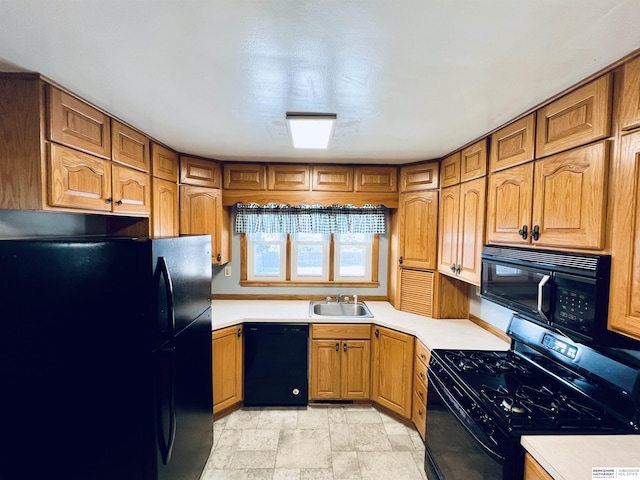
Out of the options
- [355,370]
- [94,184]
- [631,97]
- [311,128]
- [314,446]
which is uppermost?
[311,128]

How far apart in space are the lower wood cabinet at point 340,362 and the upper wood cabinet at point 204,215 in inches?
47.9

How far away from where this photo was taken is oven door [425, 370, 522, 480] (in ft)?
4.00

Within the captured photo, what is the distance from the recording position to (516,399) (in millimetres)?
1377

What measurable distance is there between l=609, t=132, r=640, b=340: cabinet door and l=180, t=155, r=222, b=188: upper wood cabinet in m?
2.75

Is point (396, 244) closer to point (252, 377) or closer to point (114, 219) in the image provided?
point (252, 377)

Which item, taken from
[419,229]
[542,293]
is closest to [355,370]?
[419,229]

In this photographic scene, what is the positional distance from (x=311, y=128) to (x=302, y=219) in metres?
1.38

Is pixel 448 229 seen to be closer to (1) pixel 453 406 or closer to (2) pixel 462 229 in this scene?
(2) pixel 462 229

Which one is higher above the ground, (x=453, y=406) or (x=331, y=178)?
(x=331, y=178)

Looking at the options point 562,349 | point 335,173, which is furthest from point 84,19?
point 562,349

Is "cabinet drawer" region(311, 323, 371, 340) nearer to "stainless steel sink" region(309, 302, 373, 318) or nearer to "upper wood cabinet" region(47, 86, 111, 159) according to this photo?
"stainless steel sink" region(309, 302, 373, 318)

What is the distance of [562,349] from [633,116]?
3.75ft

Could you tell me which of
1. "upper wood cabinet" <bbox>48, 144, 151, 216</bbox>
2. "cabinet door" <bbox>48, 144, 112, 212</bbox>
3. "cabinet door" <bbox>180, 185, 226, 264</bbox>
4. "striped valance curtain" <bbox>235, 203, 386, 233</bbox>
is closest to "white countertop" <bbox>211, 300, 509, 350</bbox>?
"cabinet door" <bbox>180, 185, 226, 264</bbox>

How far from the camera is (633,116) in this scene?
106cm
